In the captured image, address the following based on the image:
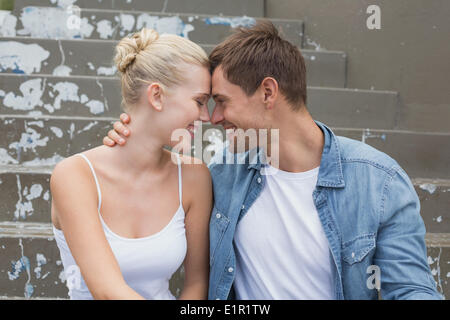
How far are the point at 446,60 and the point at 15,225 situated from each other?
2374 mm

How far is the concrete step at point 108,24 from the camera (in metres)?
3.21

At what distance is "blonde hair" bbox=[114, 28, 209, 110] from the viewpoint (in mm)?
1485

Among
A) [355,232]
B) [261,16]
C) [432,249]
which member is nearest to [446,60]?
[432,249]

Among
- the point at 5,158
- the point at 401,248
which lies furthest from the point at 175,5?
the point at 401,248

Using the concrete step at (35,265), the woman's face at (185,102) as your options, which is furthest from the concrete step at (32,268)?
the woman's face at (185,102)

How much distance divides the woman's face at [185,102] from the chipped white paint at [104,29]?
1.94 m

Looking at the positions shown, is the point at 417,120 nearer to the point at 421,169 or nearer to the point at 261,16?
the point at 421,169

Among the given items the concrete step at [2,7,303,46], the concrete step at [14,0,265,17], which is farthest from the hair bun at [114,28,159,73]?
the concrete step at [14,0,265,17]

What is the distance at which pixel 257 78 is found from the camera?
5.11 feet

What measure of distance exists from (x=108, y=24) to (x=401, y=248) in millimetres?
2560

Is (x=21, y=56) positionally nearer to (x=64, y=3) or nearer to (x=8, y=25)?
(x=8, y=25)

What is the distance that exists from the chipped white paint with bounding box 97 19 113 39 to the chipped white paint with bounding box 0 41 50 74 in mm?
453

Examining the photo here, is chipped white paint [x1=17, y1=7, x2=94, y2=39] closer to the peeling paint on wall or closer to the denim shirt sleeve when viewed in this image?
the peeling paint on wall

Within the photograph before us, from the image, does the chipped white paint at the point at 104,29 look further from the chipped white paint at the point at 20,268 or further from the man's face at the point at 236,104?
the man's face at the point at 236,104
